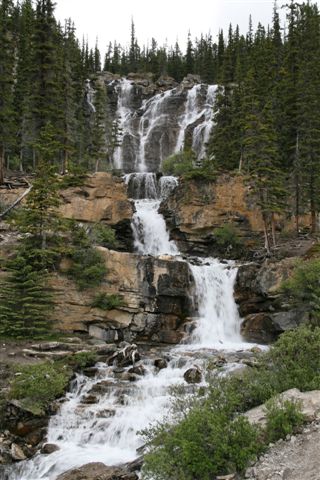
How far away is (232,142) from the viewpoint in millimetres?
35000

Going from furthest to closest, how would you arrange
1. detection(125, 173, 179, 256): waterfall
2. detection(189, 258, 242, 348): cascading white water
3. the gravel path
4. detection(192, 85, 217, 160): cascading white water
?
1. detection(192, 85, 217, 160): cascading white water
2. detection(125, 173, 179, 256): waterfall
3. detection(189, 258, 242, 348): cascading white water
4. the gravel path

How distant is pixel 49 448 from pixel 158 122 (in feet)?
152

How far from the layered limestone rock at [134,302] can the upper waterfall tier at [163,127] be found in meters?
24.5

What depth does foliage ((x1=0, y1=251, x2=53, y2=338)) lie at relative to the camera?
64.7 feet

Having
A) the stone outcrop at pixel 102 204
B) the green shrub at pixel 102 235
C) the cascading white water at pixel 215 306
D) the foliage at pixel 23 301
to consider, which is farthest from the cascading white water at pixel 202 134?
the foliage at pixel 23 301

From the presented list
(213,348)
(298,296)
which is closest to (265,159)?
(298,296)

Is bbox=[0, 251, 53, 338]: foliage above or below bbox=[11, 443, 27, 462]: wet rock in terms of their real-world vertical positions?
above

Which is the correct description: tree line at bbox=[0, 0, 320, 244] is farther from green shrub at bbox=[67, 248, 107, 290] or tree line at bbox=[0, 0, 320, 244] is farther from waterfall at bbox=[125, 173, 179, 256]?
green shrub at bbox=[67, 248, 107, 290]

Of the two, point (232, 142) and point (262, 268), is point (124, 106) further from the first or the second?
point (262, 268)

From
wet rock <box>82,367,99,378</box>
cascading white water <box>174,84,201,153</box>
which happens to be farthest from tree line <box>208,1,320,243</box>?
wet rock <box>82,367,99,378</box>

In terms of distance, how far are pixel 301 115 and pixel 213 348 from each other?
2050 cm

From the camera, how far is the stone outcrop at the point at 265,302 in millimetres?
22078

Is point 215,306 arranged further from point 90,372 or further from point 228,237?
point 90,372

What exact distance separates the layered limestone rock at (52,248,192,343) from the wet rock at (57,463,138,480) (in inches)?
435
